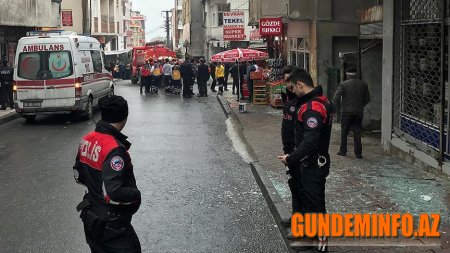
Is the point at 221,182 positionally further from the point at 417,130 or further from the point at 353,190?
the point at 417,130

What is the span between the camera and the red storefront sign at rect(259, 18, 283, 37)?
2047cm

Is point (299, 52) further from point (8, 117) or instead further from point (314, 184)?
point (314, 184)

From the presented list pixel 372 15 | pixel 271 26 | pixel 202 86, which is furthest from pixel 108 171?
pixel 202 86

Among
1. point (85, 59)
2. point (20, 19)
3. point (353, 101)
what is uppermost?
→ point (20, 19)

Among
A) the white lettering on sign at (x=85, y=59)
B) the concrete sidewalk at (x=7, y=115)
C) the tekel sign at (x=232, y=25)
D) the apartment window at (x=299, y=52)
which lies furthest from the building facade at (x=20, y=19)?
the apartment window at (x=299, y=52)

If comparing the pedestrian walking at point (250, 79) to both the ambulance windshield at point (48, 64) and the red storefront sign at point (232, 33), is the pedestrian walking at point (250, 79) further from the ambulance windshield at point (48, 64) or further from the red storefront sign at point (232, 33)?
the ambulance windshield at point (48, 64)

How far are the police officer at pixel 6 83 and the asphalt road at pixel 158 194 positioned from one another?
4109mm

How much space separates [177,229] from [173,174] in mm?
3098

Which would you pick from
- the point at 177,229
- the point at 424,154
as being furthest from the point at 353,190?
the point at 177,229

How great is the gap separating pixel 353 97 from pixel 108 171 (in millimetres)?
6849

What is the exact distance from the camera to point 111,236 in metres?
3.99

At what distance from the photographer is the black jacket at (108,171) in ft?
12.8

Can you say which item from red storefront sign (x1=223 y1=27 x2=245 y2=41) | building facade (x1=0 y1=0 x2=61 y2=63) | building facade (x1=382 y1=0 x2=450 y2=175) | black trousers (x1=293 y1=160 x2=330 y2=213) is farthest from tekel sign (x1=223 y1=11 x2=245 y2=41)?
black trousers (x1=293 y1=160 x2=330 y2=213)

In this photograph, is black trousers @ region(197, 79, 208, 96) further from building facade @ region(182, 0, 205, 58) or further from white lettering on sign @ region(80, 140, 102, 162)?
building facade @ region(182, 0, 205, 58)
